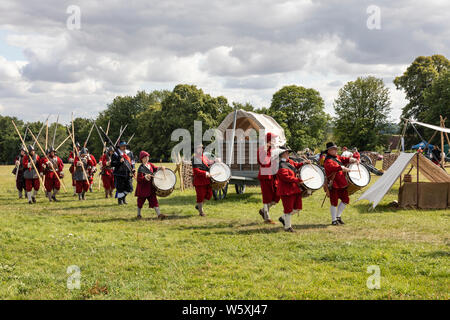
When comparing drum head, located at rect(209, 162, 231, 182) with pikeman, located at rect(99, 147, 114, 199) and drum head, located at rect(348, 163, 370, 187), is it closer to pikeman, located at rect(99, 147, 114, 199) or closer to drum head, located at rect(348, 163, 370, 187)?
drum head, located at rect(348, 163, 370, 187)

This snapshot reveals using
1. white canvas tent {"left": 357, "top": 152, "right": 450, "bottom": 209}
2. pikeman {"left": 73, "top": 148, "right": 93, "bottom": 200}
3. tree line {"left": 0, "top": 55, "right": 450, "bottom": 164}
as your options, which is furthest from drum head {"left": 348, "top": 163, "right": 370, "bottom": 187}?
tree line {"left": 0, "top": 55, "right": 450, "bottom": 164}

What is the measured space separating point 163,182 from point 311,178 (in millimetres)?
3863

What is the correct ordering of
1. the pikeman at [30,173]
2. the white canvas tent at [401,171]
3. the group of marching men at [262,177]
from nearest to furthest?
the group of marching men at [262,177] < the white canvas tent at [401,171] < the pikeman at [30,173]

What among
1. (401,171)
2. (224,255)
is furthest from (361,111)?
(224,255)

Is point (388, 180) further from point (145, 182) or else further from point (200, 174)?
point (145, 182)

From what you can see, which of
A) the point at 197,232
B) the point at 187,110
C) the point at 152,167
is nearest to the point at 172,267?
the point at 197,232

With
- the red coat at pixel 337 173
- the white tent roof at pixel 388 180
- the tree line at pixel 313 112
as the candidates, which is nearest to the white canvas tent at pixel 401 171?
the white tent roof at pixel 388 180

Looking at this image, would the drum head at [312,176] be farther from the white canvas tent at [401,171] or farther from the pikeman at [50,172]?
the pikeman at [50,172]

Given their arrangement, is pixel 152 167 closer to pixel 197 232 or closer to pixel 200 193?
pixel 200 193

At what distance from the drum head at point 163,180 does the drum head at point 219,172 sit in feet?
3.75

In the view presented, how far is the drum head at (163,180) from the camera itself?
38.0 feet

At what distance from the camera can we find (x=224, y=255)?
7.87 meters

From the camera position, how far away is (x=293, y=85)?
5822 cm

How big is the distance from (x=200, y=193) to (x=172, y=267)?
5.16 m
